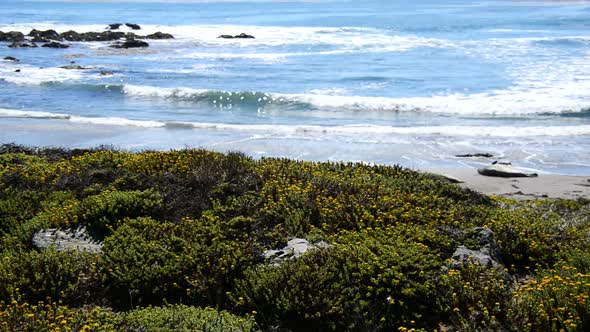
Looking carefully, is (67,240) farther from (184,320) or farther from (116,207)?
(184,320)

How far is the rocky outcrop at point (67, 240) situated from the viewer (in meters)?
7.91

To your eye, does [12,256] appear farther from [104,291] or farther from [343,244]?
[343,244]

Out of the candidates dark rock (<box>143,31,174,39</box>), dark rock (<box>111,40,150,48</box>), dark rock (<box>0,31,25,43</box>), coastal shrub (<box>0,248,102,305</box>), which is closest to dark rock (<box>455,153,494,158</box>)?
coastal shrub (<box>0,248,102,305</box>)

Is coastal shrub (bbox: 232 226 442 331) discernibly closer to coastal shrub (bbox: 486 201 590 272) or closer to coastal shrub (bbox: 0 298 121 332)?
coastal shrub (bbox: 0 298 121 332)

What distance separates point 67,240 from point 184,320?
2853 millimetres

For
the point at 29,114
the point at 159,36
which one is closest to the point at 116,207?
the point at 29,114

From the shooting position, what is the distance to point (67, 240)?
8148mm

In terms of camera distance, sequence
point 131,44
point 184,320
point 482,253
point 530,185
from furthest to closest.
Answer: point 131,44 < point 530,185 < point 482,253 < point 184,320

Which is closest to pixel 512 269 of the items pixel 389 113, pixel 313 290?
pixel 313 290

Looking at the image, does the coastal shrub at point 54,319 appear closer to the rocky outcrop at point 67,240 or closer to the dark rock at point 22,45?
the rocky outcrop at point 67,240

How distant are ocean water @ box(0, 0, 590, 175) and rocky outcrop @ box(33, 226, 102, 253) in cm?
1068

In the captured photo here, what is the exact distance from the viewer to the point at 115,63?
1698 inches

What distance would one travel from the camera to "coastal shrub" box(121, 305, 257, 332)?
584cm

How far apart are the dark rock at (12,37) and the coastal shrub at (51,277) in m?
54.5
